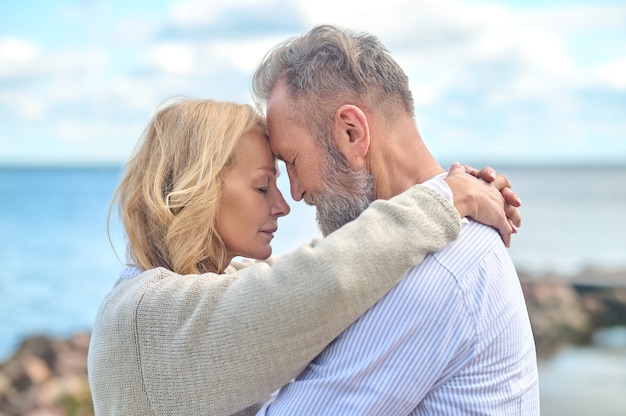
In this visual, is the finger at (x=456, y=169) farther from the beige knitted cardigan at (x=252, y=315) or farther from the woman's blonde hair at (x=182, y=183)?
the woman's blonde hair at (x=182, y=183)

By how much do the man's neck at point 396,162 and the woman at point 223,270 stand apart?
0.47 ft

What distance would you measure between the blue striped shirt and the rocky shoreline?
6151 millimetres

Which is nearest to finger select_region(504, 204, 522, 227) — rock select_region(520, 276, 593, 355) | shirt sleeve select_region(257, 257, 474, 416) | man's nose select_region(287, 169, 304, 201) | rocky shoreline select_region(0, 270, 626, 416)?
shirt sleeve select_region(257, 257, 474, 416)

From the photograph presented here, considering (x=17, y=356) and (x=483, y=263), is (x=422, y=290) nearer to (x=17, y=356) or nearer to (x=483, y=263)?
(x=483, y=263)

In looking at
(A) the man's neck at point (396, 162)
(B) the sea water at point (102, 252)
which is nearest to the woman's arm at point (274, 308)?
(A) the man's neck at point (396, 162)

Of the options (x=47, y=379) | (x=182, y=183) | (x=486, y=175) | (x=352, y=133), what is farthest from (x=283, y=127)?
(x=47, y=379)

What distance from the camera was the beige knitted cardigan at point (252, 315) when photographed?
1.94 meters

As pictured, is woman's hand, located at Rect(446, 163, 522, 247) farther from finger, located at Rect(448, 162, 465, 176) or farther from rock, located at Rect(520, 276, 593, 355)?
rock, located at Rect(520, 276, 593, 355)

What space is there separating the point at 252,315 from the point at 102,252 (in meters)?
20.6

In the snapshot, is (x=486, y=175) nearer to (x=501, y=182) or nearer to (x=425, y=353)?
(x=501, y=182)

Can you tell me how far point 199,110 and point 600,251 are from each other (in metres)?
23.2

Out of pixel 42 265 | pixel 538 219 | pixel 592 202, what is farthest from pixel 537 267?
pixel 592 202

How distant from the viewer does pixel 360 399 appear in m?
1.96

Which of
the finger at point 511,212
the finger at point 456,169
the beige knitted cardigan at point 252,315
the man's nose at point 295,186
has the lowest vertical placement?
the beige knitted cardigan at point 252,315
